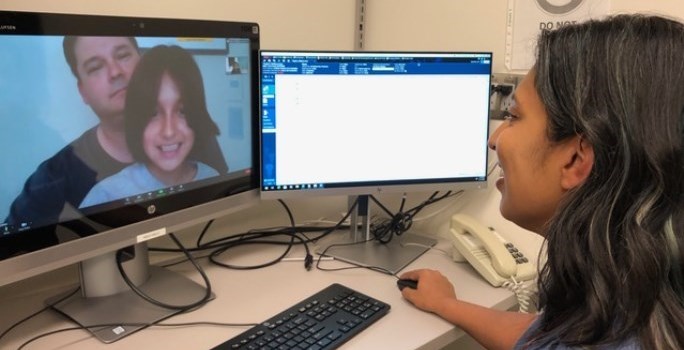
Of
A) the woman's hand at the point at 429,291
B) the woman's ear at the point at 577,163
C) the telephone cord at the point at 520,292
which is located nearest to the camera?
the woman's ear at the point at 577,163

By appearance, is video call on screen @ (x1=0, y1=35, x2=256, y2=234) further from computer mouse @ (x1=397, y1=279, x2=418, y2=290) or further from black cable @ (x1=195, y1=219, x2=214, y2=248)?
computer mouse @ (x1=397, y1=279, x2=418, y2=290)

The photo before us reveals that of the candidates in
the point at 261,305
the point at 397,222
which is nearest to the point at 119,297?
the point at 261,305

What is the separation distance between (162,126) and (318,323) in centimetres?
48

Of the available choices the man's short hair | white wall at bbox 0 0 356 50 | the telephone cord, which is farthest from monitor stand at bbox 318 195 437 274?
Answer: the man's short hair

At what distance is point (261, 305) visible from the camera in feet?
3.88

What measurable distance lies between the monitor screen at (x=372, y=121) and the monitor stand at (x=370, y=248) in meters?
0.15

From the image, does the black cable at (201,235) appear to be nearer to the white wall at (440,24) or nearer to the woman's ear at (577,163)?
the white wall at (440,24)

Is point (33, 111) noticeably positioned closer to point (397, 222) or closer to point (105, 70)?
point (105, 70)

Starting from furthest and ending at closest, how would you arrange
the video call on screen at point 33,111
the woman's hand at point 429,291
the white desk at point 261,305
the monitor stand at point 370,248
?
the monitor stand at point 370,248 → the woman's hand at point 429,291 → the white desk at point 261,305 → the video call on screen at point 33,111

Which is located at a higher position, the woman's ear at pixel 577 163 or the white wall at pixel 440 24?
the white wall at pixel 440 24

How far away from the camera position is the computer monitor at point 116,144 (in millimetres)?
945

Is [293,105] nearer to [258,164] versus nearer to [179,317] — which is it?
[258,164]

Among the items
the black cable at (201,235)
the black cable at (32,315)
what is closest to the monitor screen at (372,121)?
the black cable at (201,235)

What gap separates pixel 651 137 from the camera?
746mm
